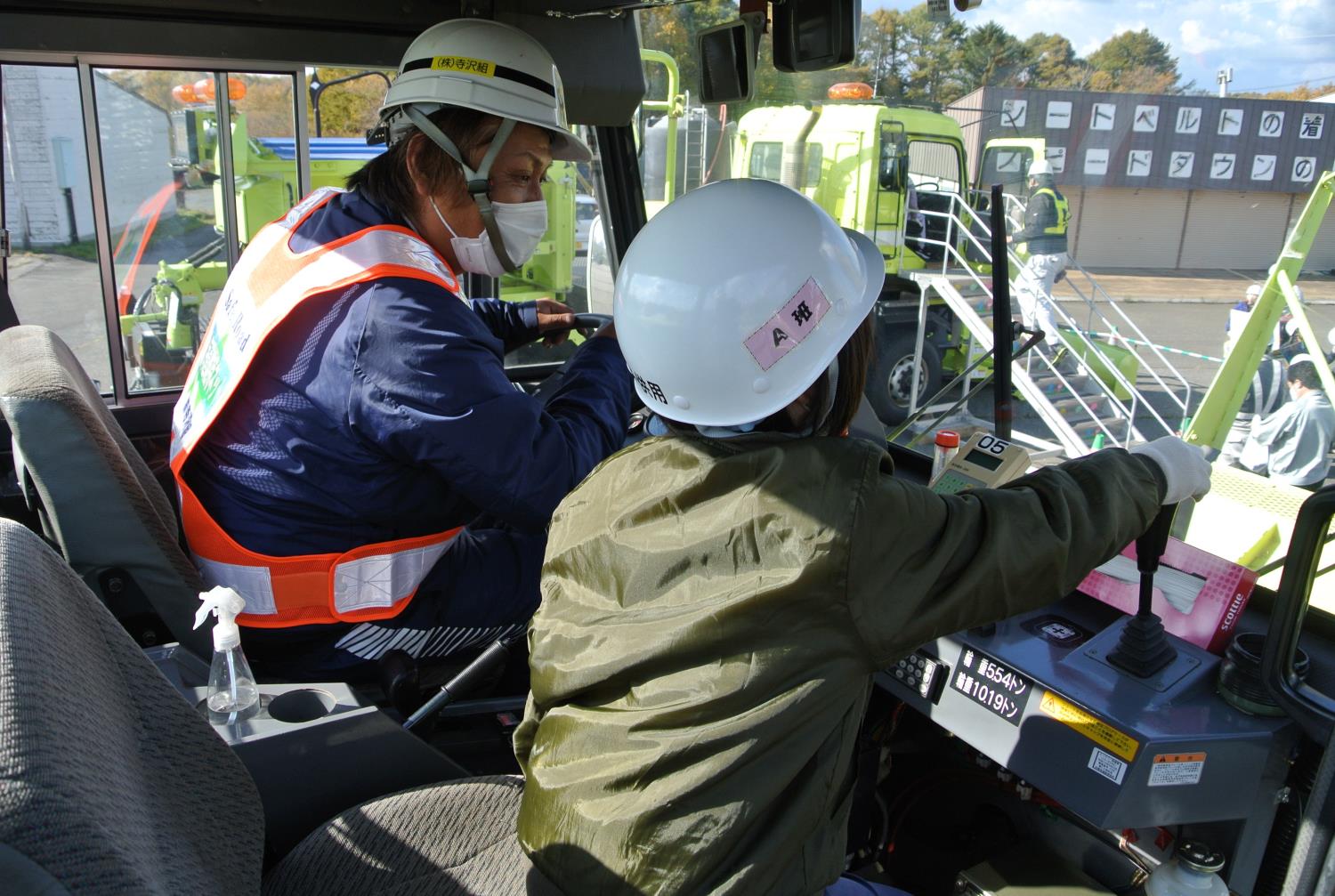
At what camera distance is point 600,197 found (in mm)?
3320

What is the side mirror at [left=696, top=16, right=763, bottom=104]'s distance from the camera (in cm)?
244

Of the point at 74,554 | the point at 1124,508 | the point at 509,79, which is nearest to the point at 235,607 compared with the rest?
the point at 74,554

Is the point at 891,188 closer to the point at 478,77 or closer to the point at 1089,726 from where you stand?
the point at 478,77

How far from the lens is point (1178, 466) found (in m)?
1.43

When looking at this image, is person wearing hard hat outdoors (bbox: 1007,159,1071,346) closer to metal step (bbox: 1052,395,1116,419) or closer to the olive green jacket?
metal step (bbox: 1052,395,1116,419)

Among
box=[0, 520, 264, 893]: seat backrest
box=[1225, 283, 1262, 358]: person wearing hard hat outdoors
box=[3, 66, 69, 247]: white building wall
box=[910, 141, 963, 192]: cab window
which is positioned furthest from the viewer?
box=[910, 141, 963, 192]: cab window

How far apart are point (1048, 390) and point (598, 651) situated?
4.41 ft

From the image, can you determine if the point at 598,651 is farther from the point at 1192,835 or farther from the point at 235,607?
the point at 1192,835

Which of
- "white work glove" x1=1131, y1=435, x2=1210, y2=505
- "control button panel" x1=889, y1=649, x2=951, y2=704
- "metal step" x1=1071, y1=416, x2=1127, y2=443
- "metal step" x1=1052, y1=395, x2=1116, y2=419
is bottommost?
"control button panel" x1=889, y1=649, x2=951, y2=704

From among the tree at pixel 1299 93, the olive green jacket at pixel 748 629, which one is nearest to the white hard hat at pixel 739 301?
the olive green jacket at pixel 748 629

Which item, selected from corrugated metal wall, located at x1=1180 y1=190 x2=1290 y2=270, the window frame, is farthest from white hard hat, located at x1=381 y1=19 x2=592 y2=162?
corrugated metal wall, located at x1=1180 y1=190 x2=1290 y2=270

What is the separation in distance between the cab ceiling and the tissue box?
6.30 ft

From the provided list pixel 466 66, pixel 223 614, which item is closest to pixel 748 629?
pixel 223 614

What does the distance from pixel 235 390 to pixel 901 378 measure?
143 cm
